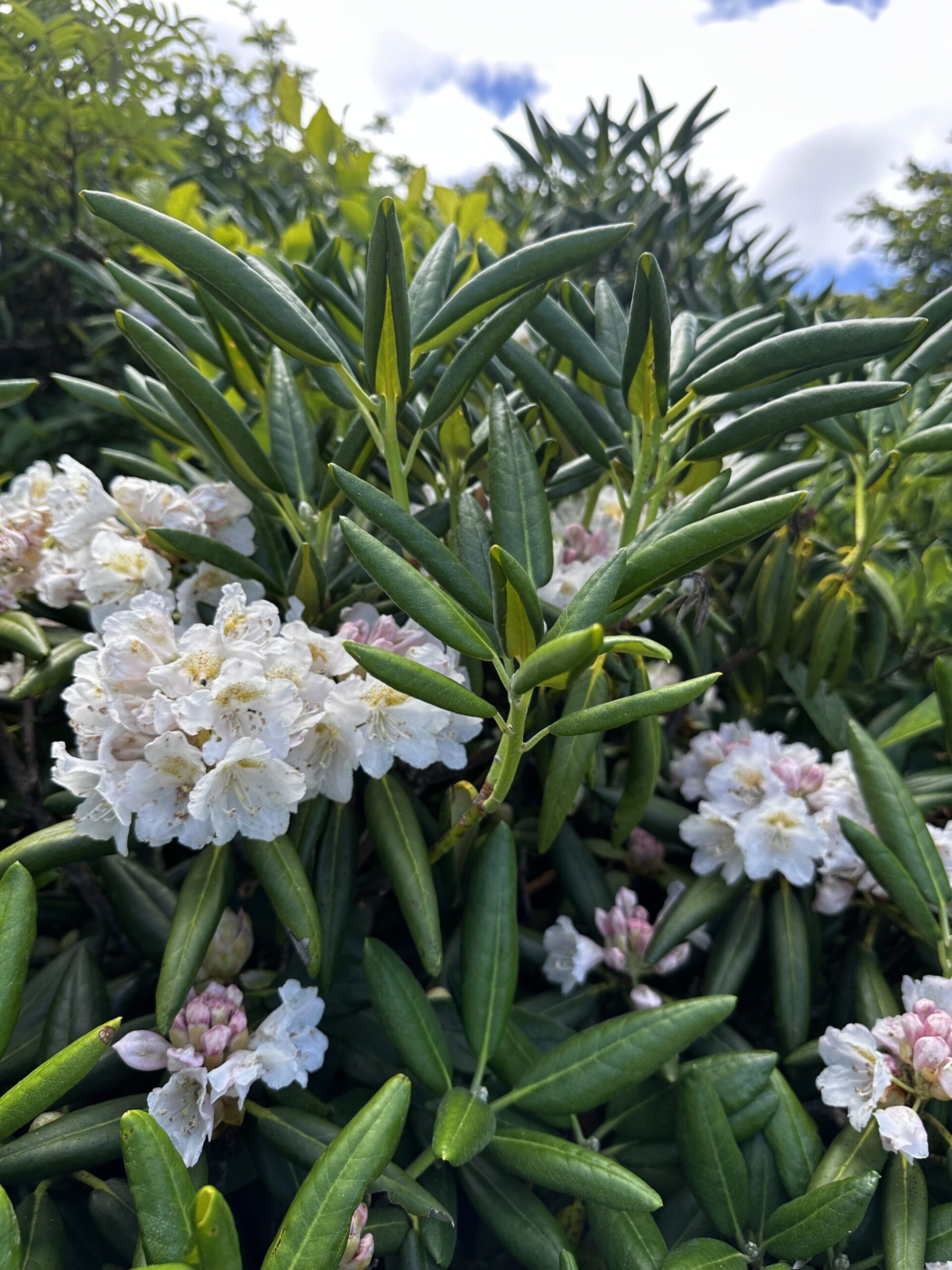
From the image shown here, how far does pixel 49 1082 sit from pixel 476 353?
84 centimetres

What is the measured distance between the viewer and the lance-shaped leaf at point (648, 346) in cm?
90

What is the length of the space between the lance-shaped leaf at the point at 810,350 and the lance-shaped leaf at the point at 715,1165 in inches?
30.6

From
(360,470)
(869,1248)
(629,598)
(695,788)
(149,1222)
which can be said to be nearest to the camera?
(149,1222)

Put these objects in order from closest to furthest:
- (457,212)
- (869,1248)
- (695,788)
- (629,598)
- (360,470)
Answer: (629,598)
(869,1248)
(360,470)
(695,788)
(457,212)

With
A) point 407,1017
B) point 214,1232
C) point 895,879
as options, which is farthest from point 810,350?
point 214,1232

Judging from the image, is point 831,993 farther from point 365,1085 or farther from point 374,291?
point 374,291

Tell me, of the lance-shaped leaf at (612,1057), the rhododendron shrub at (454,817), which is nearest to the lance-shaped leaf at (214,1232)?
the rhododendron shrub at (454,817)

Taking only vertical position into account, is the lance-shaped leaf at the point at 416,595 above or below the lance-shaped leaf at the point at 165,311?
below

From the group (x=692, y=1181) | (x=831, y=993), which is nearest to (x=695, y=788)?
(x=831, y=993)

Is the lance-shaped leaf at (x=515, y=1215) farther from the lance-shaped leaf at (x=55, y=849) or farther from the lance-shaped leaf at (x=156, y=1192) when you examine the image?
the lance-shaped leaf at (x=55, y=849)

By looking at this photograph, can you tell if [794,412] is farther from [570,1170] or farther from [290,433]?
[570,1170]

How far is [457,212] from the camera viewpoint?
6.22ft

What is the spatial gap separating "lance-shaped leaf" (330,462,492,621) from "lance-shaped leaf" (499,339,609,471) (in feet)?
1.16

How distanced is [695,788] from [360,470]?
683 millimetres
